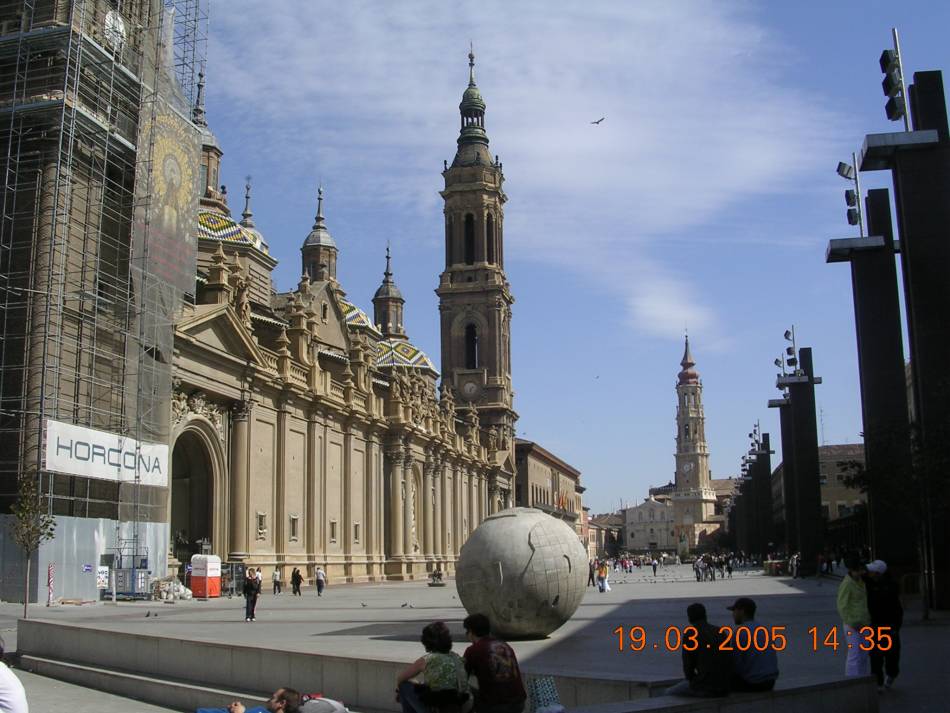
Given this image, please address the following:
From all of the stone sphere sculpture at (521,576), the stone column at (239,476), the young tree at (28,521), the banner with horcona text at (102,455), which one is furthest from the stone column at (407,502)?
the stone sphere sculpture at (521,576)

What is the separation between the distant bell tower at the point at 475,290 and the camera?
104 meters

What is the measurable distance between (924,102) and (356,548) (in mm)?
41030

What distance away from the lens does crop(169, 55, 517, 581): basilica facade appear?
4297cm

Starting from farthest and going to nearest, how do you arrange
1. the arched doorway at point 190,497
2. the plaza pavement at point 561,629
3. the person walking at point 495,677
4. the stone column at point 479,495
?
the stone column at point 479,495
the arched doorway at point 190,497
the plaza pavement at point 561,629
the person walking at point 495,677

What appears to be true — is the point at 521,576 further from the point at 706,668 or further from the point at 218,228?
the point at 218,228

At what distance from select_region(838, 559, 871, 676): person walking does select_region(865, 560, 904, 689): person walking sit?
0.31 meters

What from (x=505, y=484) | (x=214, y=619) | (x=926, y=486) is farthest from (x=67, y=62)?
(x=505, y=484)

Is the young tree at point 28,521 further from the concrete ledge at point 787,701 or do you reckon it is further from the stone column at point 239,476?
the concrete ledge at point 787,701

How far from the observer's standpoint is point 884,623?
1307cm

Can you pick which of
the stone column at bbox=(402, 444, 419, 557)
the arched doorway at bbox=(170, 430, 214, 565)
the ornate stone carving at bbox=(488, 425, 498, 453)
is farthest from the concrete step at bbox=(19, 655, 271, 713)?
the ornate stone carving at bbox=(488, 425, 498, 453)

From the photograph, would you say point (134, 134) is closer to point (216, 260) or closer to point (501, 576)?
point (216, 260)

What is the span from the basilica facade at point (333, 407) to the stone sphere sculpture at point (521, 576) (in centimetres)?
2419

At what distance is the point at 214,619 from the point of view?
26516mm
